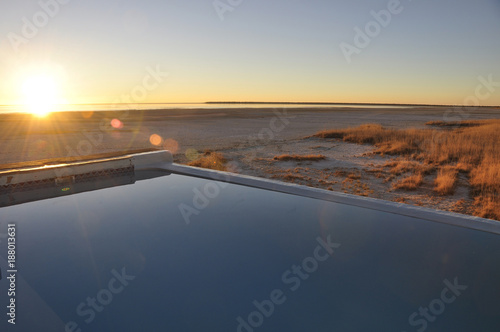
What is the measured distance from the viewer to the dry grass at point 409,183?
8.15m

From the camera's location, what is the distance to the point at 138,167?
26.5 feet

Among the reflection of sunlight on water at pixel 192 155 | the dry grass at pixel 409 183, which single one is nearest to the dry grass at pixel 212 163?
the reflection of sunlight on water at pixel 192 155

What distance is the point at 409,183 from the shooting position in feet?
27.4

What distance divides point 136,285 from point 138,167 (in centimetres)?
525

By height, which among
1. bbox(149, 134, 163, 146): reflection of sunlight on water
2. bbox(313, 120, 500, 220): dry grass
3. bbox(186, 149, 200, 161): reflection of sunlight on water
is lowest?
bbox(186, 149, 200, 161): reflection of sunlight on water

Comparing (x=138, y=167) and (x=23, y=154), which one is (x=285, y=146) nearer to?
(x=138, y=167)

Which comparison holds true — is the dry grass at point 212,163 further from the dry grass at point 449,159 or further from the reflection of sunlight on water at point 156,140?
the reflection of sunlight on water at point 156,140

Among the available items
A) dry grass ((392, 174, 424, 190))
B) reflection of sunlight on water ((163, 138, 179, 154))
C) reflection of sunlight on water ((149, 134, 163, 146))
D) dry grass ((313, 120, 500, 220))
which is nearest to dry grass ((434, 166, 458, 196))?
dry grass ((313, 120, 500, 220))

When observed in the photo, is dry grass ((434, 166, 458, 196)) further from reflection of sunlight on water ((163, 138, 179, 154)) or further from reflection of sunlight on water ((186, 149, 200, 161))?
reflection of sunlight on water ((163, 138, 179, 154))

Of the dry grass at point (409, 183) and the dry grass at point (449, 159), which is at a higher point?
the dry grass at point (449, 159)

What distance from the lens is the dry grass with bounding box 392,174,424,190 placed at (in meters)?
8.15

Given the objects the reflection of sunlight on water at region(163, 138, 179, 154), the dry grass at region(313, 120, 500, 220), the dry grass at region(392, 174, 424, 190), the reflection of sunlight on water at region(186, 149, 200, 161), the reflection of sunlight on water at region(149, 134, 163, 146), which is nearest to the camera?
the dry grass at region(313, 120, 500, 220)

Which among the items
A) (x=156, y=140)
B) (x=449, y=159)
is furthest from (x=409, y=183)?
(x=156, y=140)

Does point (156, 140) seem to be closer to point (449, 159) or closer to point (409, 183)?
point (409, 183)
